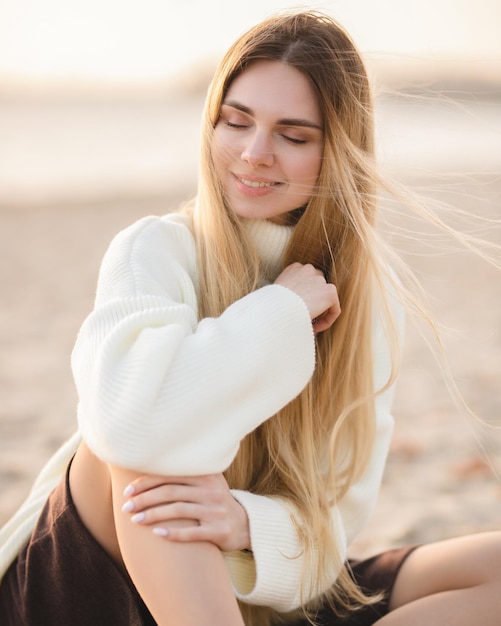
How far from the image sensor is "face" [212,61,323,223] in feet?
6.28

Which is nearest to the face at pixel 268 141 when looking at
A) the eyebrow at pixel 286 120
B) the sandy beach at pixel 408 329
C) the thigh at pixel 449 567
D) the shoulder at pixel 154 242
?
the eyebrow at pixel 286 120

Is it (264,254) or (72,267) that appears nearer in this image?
(264,254)

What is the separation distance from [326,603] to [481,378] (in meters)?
2.75

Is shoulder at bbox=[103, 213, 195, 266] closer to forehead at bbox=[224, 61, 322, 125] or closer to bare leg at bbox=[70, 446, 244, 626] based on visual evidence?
forehead at bbox=[224, 61, 322, 125]

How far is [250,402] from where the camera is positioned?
1659mm

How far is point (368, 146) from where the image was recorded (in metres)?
2.06

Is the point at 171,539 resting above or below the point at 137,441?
below

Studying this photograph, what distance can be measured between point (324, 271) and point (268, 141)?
1.28 feet

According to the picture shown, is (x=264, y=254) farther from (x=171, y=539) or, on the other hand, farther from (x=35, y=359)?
(x=35, y=359)

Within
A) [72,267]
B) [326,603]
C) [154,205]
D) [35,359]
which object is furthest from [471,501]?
[154,205]

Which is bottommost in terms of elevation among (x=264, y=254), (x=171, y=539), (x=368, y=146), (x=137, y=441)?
(x=171, y=539)

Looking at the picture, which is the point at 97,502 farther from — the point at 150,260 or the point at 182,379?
the point at 150,260

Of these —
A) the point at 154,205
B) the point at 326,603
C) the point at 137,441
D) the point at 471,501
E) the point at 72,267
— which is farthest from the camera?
the point at 154,205

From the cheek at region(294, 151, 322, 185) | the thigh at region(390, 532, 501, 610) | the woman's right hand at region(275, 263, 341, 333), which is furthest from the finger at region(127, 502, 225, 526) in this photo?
the cheek at region(294, 151, 322, 185)
